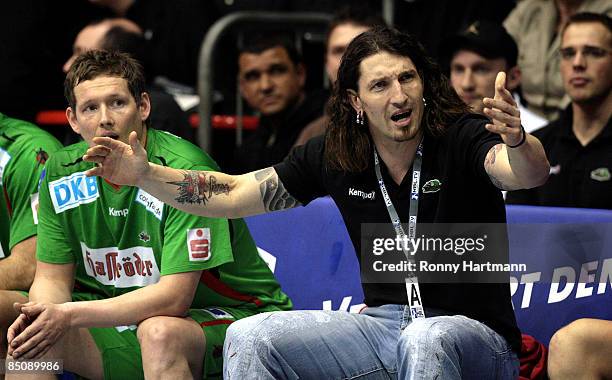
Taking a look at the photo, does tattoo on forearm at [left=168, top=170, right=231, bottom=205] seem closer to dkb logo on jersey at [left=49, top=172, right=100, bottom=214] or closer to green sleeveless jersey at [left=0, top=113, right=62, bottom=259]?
dkb logo on jersey at [left=49, top=172, right=100, bottom=214]

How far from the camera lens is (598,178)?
226 inches

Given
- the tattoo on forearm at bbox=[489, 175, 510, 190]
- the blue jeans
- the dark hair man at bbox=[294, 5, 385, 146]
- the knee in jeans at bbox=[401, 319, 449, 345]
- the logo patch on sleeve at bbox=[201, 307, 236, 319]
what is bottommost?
the logo patch on sleeve at bbox=[201, 307, 236, 319]

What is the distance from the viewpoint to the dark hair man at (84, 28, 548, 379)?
408 centimetres

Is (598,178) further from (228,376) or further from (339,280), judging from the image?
(228,376)

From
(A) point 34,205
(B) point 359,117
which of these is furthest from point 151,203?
(B) point 359,117

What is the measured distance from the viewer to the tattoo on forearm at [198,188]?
4.56 meters

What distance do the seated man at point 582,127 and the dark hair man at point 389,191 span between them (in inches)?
57.7

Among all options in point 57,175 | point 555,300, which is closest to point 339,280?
point 555,300

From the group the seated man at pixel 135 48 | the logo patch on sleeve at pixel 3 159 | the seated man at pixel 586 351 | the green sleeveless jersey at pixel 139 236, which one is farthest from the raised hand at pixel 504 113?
the seated man at pixel 135 48

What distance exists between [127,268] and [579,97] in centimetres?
245

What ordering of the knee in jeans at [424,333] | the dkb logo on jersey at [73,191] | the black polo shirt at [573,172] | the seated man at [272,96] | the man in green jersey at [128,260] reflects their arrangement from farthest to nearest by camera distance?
the seated man at [272,96] → the black polo shirt at [573,172] → the dkb logo on jersey at [73,191] → the man in green jersey at [128,260] → the knee in jeans at [424,333]

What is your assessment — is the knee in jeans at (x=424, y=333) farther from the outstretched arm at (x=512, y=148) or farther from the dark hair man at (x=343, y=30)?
the dark hair man at (x=343, y=30)

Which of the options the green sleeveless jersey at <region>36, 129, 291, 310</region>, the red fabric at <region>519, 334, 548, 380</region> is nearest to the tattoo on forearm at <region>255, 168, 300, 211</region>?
A: the green sleeveless jersey at <region>36, 129, 291, 310</region>

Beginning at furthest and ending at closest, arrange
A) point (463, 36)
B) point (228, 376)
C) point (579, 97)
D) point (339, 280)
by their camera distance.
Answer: point (463, 36) → point (579, 97) → point (339, 280) → point (228, 376)
